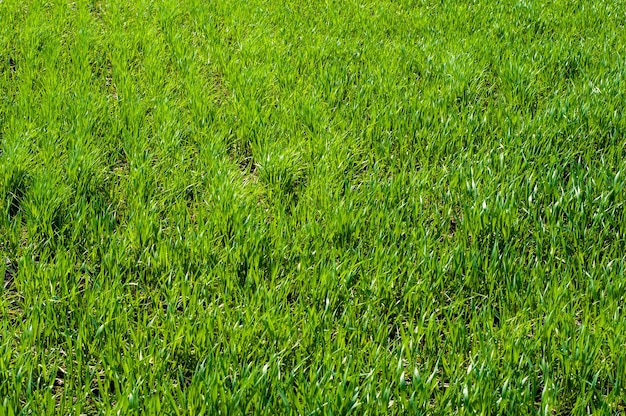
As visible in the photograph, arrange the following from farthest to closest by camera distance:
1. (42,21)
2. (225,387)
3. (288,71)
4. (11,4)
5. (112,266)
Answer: (11,4) → (42,21) → (288,71) → (112,266) → (225,387)

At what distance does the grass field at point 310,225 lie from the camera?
2014 millimetres

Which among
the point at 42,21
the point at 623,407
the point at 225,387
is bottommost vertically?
the point at 623,407

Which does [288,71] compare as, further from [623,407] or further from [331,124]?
[623,407]

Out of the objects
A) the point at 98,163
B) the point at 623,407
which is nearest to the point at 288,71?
the point at 98,163

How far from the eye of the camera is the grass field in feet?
6.61

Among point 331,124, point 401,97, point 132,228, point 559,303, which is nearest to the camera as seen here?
point 559,303

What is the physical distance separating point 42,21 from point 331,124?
256 centimetres

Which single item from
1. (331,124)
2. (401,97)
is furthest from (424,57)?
(331,124)

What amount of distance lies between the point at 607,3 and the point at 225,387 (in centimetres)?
521

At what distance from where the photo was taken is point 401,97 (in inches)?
156

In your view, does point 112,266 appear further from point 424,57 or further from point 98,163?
point 424,57

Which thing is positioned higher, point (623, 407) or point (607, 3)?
point (607, 3)

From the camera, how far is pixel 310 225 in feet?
8.92

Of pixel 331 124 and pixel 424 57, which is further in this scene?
pixel 424 57
